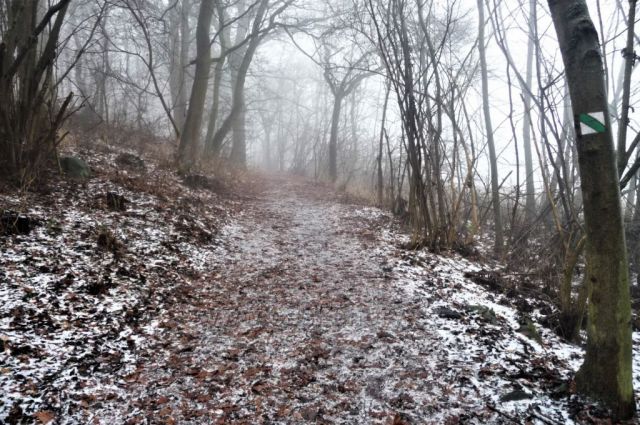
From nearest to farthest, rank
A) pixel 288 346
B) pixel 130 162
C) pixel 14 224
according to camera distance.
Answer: pixel 288 346 < pixel 14 224 < pixel 130 162

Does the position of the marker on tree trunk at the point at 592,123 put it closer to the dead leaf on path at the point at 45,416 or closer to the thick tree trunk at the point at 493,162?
the dead leaf on path at the point at 45,416

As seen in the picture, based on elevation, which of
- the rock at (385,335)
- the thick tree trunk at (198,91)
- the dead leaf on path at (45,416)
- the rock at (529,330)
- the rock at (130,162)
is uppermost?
the thick tree trunk at (198,91)

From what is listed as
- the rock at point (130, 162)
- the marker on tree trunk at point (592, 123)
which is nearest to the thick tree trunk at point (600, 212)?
the marker on tree trunk at point (592, 123)

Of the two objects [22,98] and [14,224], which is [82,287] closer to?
[14,224]

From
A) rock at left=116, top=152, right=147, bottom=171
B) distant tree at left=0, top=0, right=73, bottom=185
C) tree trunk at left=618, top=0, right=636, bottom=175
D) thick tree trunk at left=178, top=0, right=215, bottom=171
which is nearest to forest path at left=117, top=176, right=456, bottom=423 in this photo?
tree trunk at left=618, top=0, right=636, bottom=175

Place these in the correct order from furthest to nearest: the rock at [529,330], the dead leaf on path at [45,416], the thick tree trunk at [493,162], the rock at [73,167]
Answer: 1. the thick tree trunk at [493,162]
2. the rock at [73,167]
3. the rock at [529,330]
4. the dead leaf on path at [45,416]

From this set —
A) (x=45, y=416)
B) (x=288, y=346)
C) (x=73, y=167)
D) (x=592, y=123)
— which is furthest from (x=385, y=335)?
(x=73, y=167)

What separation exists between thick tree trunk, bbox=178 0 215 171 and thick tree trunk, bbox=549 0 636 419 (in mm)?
8072

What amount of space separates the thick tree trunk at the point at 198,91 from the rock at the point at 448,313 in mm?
7092

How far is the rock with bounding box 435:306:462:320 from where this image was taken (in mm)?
3227

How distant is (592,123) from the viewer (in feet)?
6.33

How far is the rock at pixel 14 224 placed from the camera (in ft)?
11.1

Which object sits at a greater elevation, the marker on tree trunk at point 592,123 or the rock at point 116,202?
→ the marker on tree trunk at point 592,123

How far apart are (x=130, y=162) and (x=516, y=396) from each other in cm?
690
